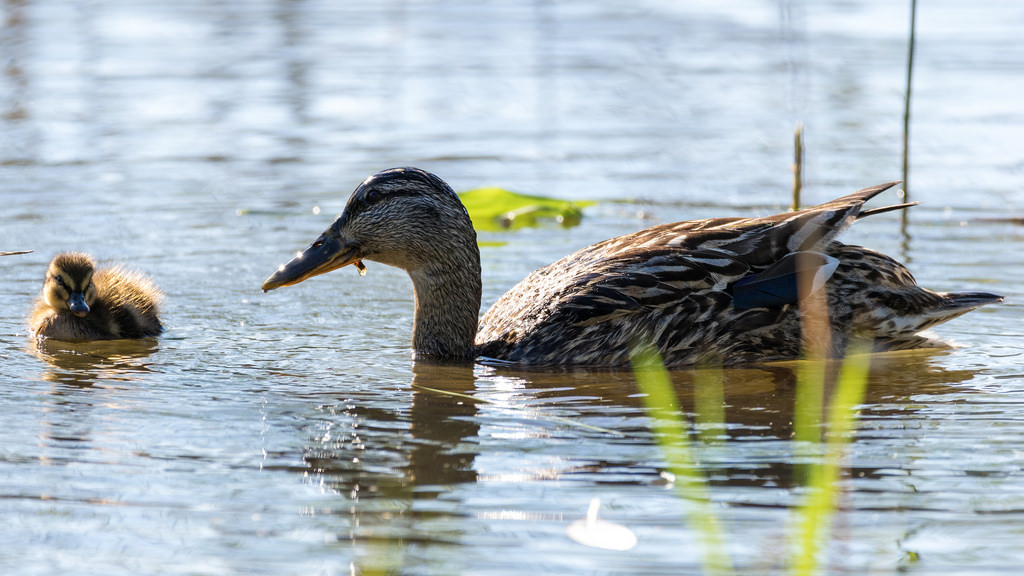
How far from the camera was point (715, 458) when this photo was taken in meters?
5.45

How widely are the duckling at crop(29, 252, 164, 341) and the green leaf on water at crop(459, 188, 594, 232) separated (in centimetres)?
295

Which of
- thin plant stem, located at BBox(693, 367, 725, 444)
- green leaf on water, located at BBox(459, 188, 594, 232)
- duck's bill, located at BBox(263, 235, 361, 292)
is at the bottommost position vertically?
thin plant stem, located at BBox(693, 367, 725, 444)

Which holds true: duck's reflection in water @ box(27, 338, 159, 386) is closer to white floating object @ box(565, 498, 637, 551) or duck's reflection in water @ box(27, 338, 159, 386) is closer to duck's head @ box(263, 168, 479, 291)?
duck's head @ box(263, 168, 479, 291)

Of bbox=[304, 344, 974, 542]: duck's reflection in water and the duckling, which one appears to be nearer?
bbox=[304, 344, 974, 542]: duck's reflection in water

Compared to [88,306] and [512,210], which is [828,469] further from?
[512,210]

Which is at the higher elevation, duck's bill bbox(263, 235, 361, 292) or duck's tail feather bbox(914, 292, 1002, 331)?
duck's bill bbox(263, 235, 361, 292)

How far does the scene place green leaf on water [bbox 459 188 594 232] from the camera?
33.8ft

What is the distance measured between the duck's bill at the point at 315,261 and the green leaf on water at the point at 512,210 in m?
2.82

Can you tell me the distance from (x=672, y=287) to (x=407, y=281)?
2734mm

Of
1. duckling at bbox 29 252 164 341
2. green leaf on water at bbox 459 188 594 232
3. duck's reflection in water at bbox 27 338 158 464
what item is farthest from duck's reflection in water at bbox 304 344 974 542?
green leaf on water at bbox 459 188 594 232

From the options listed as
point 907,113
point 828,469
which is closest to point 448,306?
point 828,469

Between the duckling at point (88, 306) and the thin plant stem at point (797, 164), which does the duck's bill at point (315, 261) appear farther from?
the thin plant stem at point (797, 164)

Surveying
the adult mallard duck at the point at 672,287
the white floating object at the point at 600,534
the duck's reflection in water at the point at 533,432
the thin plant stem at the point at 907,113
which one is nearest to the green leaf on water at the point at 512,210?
the thin plant stem at the point at 907,113

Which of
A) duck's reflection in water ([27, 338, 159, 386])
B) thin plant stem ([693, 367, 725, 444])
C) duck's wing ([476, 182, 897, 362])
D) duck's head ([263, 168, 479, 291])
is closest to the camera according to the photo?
thin plant stem ([693, 367, 725, 444])
